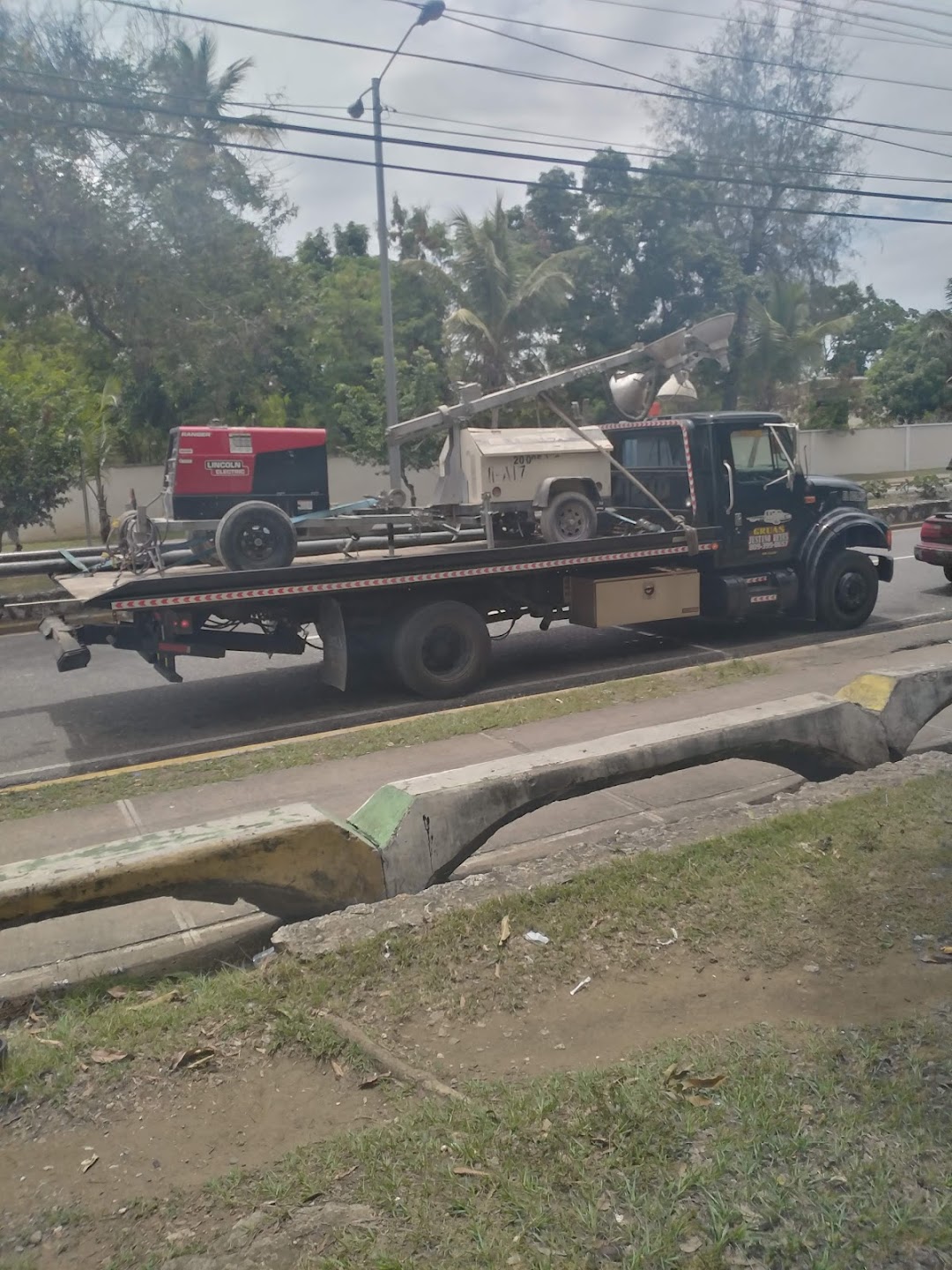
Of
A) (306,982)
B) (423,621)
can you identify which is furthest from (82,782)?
(306,982)

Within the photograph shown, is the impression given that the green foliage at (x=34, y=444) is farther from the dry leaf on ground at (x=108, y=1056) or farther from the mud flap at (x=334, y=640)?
the dry leaf on ground at (x=108, y=1056)

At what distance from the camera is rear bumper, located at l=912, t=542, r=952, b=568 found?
14133 mm

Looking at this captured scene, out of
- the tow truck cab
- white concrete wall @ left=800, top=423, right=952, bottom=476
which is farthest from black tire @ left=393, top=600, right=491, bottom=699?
white concrete wall @ left=800, top=423, right=952, bottom=476

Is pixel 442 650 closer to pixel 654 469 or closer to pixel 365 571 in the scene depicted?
pixel 365 571

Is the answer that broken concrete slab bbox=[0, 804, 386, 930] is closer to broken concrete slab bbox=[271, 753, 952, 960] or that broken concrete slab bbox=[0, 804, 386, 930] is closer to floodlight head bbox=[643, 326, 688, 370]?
broken concrete slab bbox=[271, 753, 952, 960]

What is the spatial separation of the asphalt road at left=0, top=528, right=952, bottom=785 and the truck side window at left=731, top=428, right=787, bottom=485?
69.6 inches

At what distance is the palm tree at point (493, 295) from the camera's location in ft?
87.2

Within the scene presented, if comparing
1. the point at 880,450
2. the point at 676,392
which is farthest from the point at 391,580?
the point at 880,450

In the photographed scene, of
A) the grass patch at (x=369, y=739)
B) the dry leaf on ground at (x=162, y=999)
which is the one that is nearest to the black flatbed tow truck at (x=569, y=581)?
the grass patch at (x=369, y=739)

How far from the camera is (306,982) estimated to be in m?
3.89

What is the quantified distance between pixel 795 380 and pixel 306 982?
3291 centimetres

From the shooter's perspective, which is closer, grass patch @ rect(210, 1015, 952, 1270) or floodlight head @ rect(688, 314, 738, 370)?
grass patch @ rect(210, 1015, 952, 1270)

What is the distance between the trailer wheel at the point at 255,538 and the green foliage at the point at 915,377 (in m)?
38.9

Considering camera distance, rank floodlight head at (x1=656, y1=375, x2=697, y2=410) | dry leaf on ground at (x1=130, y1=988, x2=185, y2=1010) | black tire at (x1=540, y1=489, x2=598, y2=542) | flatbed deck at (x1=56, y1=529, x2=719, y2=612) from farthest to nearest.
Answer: floodlight head at (x1=656, y1=375, x2=697, y2=410) → black tire at (x1=540, y1=489, x2=598, y2=542) → flatbed deck at (x1=56, y1=529, x2=719, y2=612) → dry leaf on ground at (x1=130, y1=988, x2=185, y2=1010)
